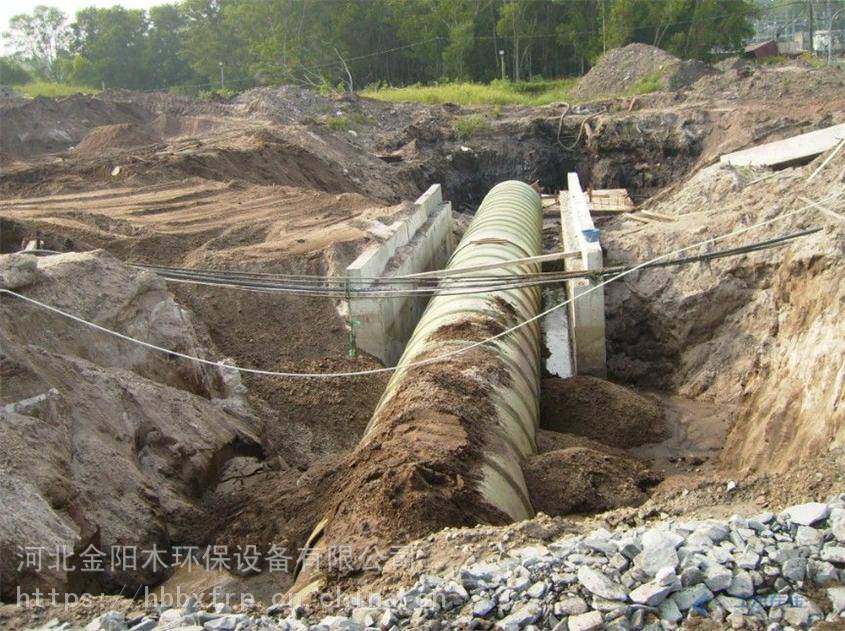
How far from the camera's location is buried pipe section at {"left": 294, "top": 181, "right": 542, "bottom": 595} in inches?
255

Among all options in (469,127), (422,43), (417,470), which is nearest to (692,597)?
(417,470)

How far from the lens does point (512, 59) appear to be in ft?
172

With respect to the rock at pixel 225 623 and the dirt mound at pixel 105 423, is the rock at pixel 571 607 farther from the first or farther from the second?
the dirt mound at pixel 105 423

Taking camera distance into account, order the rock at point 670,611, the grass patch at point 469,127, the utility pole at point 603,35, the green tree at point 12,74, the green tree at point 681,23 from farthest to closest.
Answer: the green tree at point 12,74, the utility pole at point 603,35, the green tree at point 681,23, the grass patch at point 469,127, the rock at point 670,611

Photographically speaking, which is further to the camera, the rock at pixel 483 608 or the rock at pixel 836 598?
the rock at pixel 483 608

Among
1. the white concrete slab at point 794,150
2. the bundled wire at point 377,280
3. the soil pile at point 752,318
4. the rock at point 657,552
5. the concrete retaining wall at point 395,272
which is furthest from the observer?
the white concrete slab at point 794,150

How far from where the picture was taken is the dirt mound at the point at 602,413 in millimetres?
10945

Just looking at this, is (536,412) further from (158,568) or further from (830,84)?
(830,84)

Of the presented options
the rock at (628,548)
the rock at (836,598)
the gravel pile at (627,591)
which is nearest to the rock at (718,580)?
the gravel pile at (627,591)

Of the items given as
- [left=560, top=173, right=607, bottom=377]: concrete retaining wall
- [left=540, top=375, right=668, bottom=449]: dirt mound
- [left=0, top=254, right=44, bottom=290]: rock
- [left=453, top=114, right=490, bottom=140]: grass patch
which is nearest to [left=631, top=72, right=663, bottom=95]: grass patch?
[left=453, top=114, right=490, bottom=140]: grass patch

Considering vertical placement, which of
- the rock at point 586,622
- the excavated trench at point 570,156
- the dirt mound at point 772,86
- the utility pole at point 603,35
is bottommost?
the rock at point 586,622

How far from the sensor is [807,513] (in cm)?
566

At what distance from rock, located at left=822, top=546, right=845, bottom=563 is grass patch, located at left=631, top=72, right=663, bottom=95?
30.0m

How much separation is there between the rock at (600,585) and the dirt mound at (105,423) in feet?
12.0
